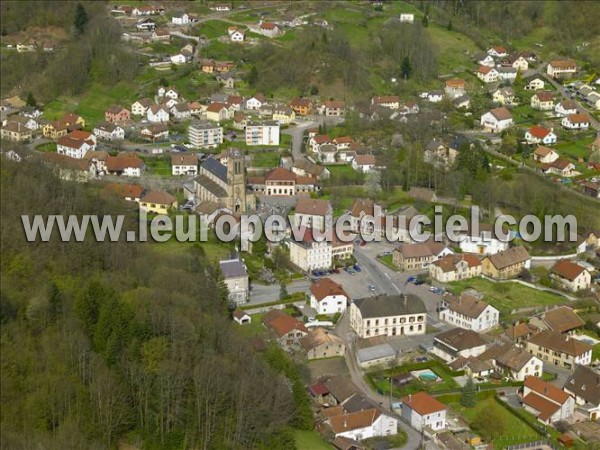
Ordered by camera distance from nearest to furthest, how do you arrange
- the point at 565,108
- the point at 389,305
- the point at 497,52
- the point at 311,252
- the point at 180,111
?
the point at 389,305 → the point at 311,252 → the point at 180,111 → the point at 565,108 → the point at 497,52

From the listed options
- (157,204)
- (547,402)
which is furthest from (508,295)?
(157,204)

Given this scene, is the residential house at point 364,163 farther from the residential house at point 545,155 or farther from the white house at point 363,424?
the white house at point 363,424

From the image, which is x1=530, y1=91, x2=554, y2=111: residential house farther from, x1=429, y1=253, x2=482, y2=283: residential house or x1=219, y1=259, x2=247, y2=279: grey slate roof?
x1=219, y1=259, x2=247, y2=279: grey slate roof

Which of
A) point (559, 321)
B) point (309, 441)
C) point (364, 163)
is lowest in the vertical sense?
point (309, 441)

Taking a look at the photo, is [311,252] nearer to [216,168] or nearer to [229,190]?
[229,190]

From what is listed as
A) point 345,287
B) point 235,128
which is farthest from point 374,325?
point 235,128

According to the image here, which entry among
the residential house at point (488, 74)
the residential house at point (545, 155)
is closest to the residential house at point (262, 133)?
the residential house at point (545, 155)

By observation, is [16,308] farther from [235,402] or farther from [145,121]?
[145,121]
